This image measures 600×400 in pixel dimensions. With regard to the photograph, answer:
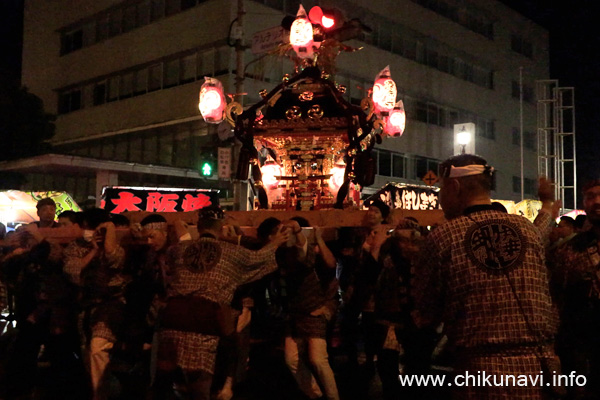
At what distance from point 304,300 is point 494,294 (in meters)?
2.82

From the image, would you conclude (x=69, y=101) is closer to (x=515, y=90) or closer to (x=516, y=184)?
(x=516, y=184)

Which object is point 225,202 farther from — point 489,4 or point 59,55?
point 489,4

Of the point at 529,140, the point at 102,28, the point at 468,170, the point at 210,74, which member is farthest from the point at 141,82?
the point at 468,170

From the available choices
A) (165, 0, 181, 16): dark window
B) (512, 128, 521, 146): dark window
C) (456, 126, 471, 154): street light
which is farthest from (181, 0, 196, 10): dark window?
(512, 128, 521, 146): dark window

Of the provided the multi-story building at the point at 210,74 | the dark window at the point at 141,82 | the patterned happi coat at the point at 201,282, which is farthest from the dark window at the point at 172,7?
the patterned happi coat at the point at 201,282

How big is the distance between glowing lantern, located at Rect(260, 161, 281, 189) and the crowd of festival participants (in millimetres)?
2552

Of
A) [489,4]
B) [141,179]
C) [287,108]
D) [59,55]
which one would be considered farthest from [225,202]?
[489,4]

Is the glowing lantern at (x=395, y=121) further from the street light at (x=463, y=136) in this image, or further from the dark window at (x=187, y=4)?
the dark window at (x=187, y=4)

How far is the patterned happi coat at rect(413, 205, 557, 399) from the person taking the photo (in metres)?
2.55

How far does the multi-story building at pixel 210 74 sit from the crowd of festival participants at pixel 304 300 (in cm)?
1050

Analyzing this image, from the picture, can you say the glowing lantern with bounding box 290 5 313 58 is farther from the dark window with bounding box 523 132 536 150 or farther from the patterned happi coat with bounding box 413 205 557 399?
the dark window with bounding box 523 132 536 150

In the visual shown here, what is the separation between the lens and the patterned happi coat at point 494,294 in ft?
8.38

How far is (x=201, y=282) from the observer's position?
407cm

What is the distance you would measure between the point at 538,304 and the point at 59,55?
2907 centimetres
